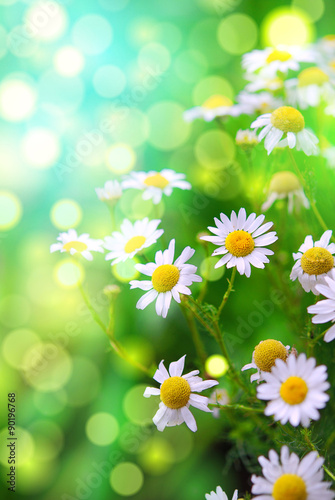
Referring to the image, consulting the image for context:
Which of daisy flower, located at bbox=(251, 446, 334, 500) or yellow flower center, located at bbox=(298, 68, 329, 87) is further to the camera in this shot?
yellow flower center, located at bbox=(298, 68, 329, 87)

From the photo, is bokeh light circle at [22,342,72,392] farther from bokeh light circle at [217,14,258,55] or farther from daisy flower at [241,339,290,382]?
bokeh light circle at [217,14,258,55]

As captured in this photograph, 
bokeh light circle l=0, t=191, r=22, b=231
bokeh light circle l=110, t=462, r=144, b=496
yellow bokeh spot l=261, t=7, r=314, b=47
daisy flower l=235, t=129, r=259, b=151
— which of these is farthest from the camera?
yellow bokeh spot l=261, t=7, r=314, b=47

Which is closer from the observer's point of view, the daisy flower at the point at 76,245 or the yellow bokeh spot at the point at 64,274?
the daisy flower at the point at 76,245

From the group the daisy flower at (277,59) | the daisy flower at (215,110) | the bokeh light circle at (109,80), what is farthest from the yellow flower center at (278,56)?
the bokeh light circle at (109,80)

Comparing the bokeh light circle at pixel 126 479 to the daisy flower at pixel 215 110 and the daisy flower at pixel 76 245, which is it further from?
the daisy flower at pixel 215 110

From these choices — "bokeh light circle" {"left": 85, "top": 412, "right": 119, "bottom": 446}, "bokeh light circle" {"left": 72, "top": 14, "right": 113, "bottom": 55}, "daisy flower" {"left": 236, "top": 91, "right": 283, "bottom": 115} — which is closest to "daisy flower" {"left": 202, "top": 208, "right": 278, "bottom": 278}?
"daisy flower" {"left": 236, "top": 91, "right": 283, "bottom": 115}

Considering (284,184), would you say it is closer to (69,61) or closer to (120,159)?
(120,159)
